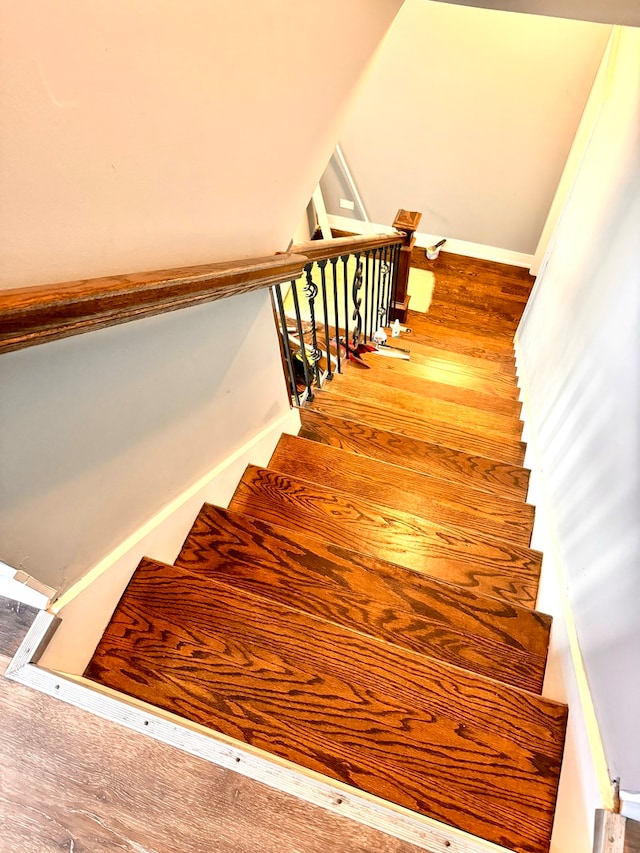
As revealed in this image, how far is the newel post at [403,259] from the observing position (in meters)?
3.16

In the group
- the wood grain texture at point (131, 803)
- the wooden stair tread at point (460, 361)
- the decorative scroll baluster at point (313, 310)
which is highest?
the wooden stair tread at point (460, 361)

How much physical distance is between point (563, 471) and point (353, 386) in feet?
4.25

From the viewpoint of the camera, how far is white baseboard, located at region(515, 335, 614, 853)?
88 centimetres

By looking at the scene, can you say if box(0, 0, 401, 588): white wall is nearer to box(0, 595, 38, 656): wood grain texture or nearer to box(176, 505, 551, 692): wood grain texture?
box(0, 595, 38, 656): wood grain texture

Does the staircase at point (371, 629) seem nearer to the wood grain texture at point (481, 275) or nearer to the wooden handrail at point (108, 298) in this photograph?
the wooden handrail at point (108, 298)

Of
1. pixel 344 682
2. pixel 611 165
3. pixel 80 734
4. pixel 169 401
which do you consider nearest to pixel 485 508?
pixel 344 682

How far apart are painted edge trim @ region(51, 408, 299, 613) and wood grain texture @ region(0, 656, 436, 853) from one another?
0.23 metres

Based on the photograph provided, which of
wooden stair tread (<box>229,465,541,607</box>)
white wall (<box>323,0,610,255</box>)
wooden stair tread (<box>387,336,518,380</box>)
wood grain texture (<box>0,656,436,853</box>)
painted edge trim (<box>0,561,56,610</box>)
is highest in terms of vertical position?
white wall (<box>323,0,610,255</box>)

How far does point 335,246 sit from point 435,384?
1.30m

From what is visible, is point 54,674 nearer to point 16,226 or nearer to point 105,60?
point 16,226

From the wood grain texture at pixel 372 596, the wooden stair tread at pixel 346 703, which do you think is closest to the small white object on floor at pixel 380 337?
the wood grain texture at pixel 372 596

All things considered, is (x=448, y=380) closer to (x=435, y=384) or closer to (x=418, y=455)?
(x=435, y=384)

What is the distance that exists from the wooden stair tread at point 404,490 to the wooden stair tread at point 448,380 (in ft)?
3.18

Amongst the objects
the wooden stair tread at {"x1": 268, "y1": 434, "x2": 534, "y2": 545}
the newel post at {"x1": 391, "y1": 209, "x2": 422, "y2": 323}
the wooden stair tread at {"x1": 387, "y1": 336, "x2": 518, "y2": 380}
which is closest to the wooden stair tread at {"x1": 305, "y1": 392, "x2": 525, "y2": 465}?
the wooden stair tread at {"x1": 268, "y1": 434, "x2": 534, "y2": 545}
